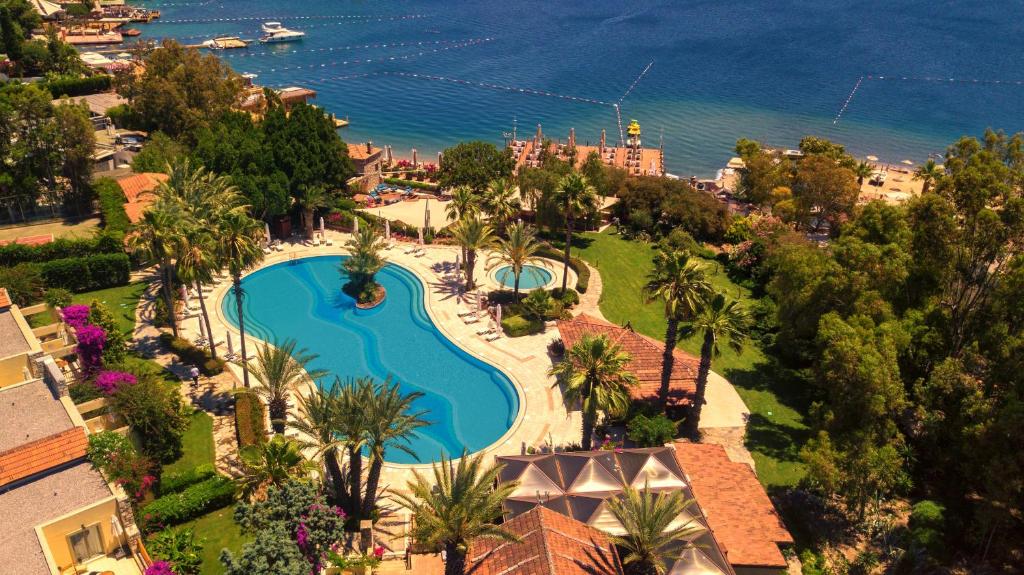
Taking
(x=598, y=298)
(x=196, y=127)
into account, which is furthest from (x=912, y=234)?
(x=196, y=127)

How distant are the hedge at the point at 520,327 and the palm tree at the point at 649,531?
18.6 metres

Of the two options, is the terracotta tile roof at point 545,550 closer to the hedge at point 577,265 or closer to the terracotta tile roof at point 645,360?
the terracotta tile roof at point 645,360

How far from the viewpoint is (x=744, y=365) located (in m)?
41.9

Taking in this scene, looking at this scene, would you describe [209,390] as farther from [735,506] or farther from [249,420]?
[735,506]

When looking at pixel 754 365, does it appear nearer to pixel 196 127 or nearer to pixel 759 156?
pixel 759 156

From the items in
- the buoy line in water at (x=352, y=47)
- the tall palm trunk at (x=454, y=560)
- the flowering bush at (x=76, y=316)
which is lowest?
the tall palm trunk at (x=454, y=560)

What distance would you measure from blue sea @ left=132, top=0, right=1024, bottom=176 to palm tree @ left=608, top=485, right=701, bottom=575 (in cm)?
6922

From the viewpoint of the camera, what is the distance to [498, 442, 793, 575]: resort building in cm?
2619

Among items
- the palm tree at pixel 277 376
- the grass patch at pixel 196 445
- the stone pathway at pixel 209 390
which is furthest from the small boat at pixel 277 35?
the palm tree at pixel 277 376

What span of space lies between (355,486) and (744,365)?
1002 inches

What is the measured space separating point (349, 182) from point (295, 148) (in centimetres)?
1318

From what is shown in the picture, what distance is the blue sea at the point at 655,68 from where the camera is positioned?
101812 millimetres

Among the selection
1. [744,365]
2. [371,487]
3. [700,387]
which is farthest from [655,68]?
[371,487]

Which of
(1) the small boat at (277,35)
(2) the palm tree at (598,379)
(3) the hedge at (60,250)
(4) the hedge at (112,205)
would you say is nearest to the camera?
(2) the palm tree at (598,379)
